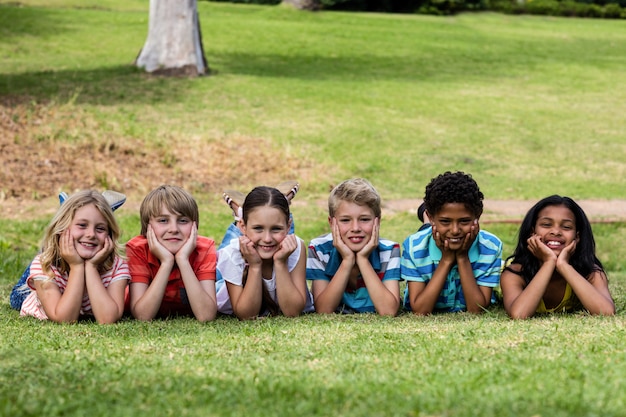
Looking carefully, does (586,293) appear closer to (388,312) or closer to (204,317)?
(388,312)

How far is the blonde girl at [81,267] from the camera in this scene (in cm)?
588

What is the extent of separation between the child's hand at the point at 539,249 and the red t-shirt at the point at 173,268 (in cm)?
218

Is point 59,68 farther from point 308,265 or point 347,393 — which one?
point 347,393

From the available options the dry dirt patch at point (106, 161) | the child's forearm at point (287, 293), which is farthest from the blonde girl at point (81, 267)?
the dry dirt patch at point (106, 161)

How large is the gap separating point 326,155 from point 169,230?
9901 mm

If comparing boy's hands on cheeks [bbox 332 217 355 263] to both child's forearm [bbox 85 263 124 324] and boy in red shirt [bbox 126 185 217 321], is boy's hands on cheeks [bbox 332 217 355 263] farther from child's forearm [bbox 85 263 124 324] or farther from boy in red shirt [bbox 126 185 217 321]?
child's forearm [bbox 85 263 124 324]

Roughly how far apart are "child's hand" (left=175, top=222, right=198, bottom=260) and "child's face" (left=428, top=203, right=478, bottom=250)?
1675 millimetres

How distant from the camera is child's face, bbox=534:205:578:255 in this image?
6121mm

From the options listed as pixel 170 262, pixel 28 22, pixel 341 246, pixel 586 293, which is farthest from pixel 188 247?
pixel 28 22

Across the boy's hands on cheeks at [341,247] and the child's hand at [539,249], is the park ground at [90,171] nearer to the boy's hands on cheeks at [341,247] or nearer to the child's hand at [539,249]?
the child's hand at [539,249]

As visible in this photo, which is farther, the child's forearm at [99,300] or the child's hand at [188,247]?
the child's hand at [188,247]

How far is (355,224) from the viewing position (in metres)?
6.28

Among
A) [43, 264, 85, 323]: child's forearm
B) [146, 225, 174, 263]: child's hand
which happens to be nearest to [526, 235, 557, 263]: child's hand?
[146, 225, 174, 263]: child's hand

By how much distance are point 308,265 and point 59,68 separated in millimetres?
16949
